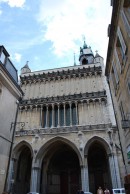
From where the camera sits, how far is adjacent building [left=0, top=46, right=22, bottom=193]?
991 cm

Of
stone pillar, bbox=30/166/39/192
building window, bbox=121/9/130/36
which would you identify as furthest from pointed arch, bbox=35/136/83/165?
building window, bbox=121/9/130/36

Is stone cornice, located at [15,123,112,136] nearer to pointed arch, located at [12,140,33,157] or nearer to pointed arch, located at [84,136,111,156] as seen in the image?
pointed arch, located at [12,140,33,157]

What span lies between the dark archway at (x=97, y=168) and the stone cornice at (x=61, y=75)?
10.9 meters

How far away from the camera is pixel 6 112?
35.7 ft

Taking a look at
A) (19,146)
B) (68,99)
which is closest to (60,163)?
(19,146)

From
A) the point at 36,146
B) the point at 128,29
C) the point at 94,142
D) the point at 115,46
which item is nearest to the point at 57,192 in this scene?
the point at 36,146

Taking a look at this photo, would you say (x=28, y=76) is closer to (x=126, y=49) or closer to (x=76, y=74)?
(x=76, y=74)

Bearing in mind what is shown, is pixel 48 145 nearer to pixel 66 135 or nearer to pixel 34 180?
pixel 66 135

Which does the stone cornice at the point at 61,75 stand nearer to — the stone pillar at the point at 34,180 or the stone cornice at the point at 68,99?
the stone cornice at the point at 68,99

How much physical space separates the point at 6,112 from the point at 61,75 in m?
16.2

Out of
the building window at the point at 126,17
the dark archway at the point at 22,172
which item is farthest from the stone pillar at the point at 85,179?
the building window at the point at 126,17

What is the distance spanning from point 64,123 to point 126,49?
14426 mm

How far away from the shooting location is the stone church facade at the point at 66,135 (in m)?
18.8

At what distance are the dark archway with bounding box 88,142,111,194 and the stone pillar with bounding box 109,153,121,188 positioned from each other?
9.95 ft
